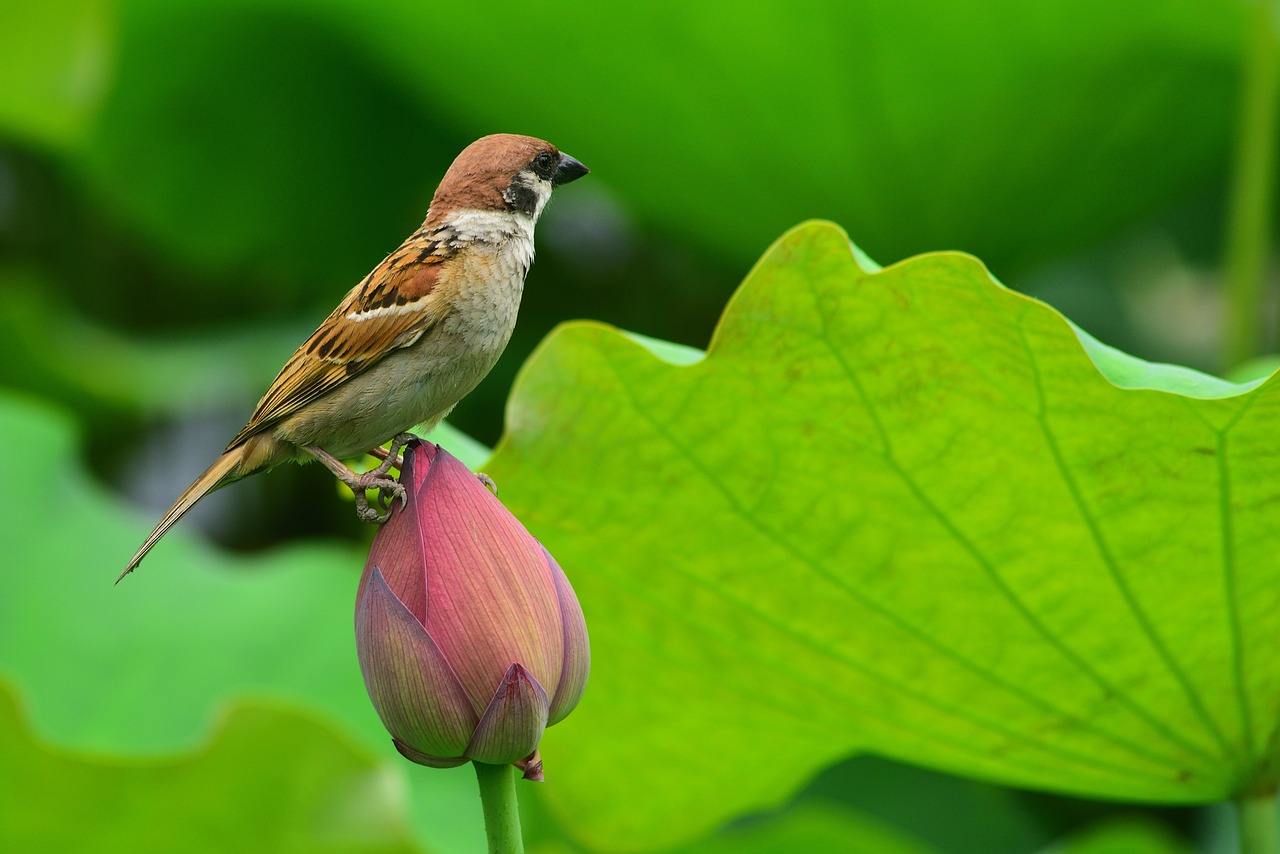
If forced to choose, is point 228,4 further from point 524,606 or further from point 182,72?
point 524,606

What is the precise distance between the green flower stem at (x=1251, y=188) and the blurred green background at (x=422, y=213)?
0.04 feet

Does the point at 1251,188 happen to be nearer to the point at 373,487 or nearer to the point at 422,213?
the point at 373,487

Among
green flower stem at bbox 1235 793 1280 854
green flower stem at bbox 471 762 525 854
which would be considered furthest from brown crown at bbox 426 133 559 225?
green flower stem at bbox 1235 793 1280 854

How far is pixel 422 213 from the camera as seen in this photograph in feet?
14.9

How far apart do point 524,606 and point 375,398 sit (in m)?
0.54

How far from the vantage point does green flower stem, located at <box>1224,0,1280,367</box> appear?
284 centimetres

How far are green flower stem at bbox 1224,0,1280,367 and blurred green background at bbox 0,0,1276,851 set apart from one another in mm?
12

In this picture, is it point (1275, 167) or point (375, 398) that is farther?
point (1275, 167)

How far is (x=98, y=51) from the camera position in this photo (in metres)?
3.52

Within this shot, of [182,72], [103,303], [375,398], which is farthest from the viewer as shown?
[103,303]

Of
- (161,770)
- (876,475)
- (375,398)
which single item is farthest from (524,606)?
Answer: (161,770)

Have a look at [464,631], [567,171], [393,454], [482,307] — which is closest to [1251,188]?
[567,171]

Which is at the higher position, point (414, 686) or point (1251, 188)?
point (1251, 188)

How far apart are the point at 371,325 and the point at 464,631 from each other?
2.03 ft
